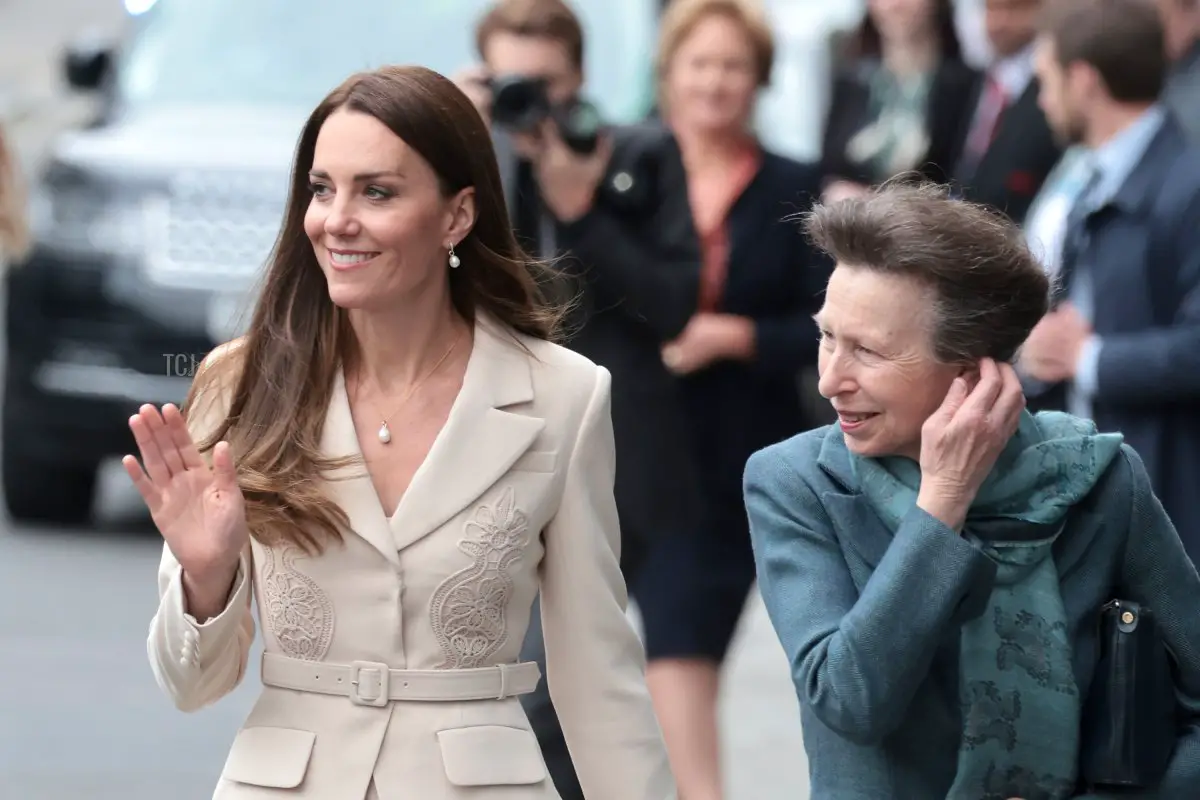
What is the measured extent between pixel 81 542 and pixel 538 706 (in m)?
6.56

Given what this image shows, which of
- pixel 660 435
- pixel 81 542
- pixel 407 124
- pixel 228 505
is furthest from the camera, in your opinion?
pixel 81 542

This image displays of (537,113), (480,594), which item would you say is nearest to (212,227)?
(537,113)

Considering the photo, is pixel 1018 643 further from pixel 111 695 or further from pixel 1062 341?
pixel 111 695

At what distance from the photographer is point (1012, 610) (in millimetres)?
3795

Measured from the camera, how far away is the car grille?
457 inches

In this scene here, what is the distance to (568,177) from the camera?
6457mm

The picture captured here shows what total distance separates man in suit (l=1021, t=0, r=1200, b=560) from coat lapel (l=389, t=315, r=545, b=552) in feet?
6.87

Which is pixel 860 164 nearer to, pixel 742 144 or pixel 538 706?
pixel 742 144

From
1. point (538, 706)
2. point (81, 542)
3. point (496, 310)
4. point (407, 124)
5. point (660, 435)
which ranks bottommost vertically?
point (81, 542)

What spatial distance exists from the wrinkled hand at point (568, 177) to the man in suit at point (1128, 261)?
1141 mm

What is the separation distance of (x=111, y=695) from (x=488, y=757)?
5386 millimetres

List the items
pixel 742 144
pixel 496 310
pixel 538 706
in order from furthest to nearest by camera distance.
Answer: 1. pixel 742 144
2. pixel 538 706
3. pixel 496 310

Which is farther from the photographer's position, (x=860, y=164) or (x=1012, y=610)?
(x=860, y=164)

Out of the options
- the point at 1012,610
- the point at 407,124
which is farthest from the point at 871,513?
the point at 407,124
